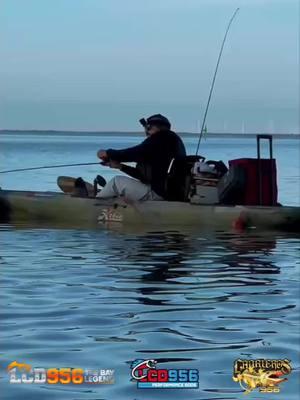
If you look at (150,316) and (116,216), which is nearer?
(150,316)

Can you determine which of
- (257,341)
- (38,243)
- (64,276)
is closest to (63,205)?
(38,243)

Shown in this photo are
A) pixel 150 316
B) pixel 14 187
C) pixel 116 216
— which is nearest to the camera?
pixel 150 316

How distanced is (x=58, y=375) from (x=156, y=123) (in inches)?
300

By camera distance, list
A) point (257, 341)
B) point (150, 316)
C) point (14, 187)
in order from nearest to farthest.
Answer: point (257, 341), point (150, 316), point (14, 187)

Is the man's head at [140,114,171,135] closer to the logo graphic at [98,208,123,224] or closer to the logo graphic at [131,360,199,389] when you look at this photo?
the logo graphic at [98,208,123,224]

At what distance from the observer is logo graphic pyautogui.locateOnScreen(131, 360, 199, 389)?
5.17 meters

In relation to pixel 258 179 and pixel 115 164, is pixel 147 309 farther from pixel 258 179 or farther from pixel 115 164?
pixel 258 179

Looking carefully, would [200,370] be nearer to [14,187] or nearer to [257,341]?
[257,341]

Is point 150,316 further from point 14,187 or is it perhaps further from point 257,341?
point 14,187

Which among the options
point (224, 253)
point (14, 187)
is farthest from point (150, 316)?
point (14, 187)

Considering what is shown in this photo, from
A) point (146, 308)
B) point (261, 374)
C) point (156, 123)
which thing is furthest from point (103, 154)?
point (261, 374)

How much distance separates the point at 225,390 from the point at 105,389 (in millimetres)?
591

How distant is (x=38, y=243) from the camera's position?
1170cm

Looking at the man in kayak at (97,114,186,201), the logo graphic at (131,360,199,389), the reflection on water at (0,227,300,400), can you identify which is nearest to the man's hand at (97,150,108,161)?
the man in kayak at (97,114,186,201)
